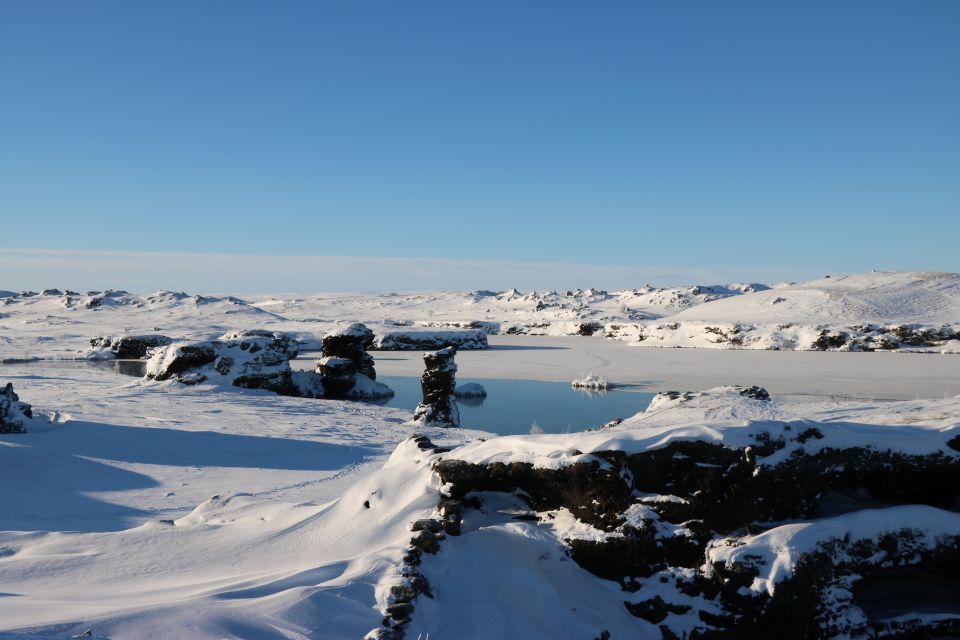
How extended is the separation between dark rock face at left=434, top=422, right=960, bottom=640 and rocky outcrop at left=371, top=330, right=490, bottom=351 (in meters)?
33.8

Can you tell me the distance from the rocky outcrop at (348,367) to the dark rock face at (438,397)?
5723 mm

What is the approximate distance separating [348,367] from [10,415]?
10629mm

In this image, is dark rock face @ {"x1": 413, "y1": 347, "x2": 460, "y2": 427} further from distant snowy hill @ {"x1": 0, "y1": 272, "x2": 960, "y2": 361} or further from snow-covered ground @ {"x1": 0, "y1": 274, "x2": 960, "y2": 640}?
distant snowy hill @ {"x1": 0, "y1": 272, "x2": 960, "y2": 361}

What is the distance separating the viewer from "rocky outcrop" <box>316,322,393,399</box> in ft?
69.2

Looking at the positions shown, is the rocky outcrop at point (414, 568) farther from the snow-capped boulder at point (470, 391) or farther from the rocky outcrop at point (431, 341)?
the rocky outcrop at point (431, 341)

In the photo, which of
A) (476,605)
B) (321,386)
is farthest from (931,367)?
(476,605)

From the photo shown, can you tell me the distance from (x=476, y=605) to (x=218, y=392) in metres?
16.2

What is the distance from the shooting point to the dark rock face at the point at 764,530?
445cm

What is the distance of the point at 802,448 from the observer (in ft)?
16.2

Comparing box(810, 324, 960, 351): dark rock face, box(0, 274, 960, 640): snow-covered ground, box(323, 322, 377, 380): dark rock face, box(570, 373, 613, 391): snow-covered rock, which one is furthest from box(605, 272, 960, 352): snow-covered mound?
box(323, 322, 377, 380): dark rock face

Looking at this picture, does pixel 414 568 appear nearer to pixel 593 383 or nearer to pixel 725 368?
pixel 593 383

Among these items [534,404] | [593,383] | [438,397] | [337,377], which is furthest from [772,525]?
[337,377]

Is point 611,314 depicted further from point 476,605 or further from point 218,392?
point 476,605

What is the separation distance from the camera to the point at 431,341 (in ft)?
130
